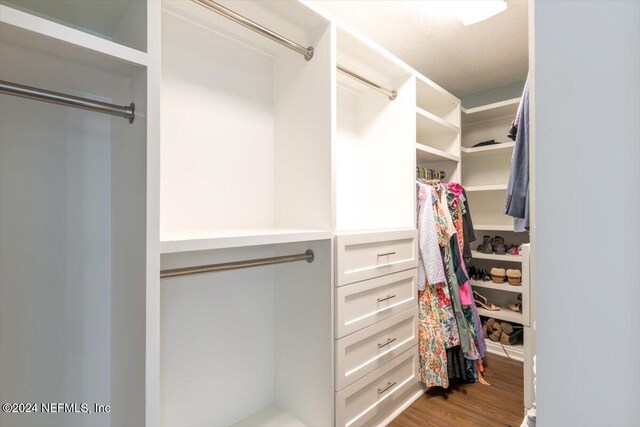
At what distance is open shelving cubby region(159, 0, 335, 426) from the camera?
1.25 metres

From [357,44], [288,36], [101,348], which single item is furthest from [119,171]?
[357,44]

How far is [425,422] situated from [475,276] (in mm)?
1533

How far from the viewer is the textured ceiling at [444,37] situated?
1755 millimetres

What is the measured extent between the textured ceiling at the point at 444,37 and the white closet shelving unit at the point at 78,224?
129cm

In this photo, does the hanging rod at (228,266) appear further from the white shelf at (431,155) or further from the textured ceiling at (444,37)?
the textured ceiling at (444,37)

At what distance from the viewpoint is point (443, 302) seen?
201 centimetres

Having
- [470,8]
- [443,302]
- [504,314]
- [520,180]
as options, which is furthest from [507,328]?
[470,8]

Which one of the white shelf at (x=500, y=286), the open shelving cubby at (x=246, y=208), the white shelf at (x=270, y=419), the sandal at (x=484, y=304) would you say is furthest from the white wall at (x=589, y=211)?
the sandal at (x=484, y=304)

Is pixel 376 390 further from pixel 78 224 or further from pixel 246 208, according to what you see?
pixel 78 224

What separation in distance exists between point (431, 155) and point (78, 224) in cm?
217

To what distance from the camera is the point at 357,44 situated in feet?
5.13

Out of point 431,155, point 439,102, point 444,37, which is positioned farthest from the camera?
point 439,102

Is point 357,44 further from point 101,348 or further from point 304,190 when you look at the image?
point 101,348

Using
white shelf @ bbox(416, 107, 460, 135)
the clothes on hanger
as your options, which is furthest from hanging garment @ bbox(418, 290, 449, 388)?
white shelf @ bbox(416, 107, 460, 135)
